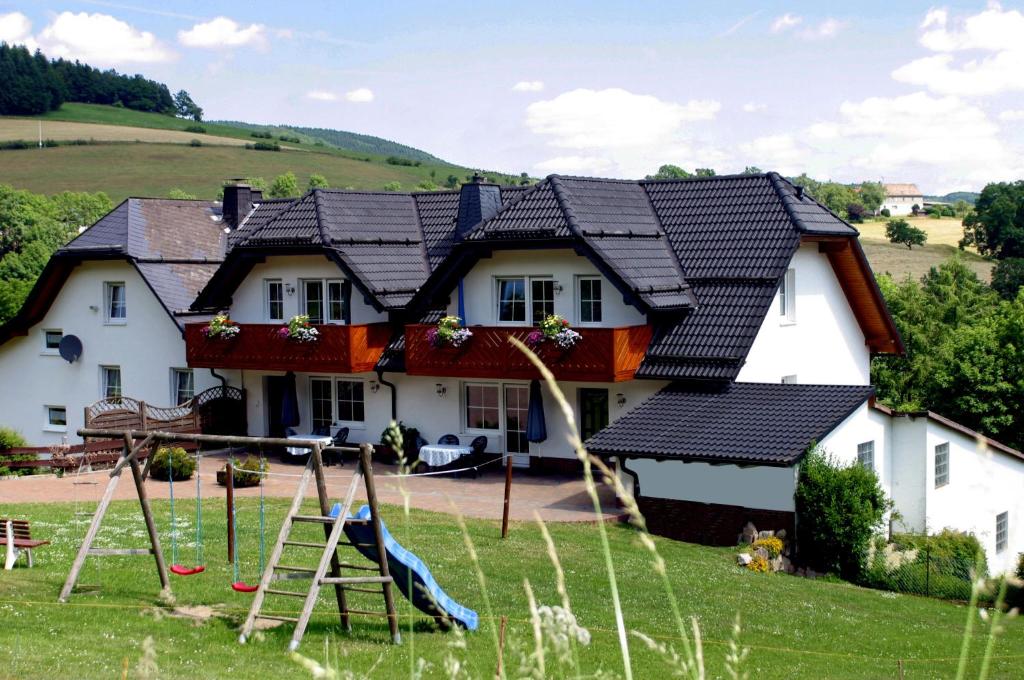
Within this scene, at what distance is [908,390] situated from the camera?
5050cm

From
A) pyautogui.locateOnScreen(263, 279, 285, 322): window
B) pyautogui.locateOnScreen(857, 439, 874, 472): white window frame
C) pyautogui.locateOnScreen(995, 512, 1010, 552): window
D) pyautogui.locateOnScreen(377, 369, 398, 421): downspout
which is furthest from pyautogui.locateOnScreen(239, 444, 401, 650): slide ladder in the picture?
pyautogui.locateOnScreen(263, 279, 285, 322): window

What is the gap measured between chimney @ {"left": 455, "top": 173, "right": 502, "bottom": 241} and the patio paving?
675cm

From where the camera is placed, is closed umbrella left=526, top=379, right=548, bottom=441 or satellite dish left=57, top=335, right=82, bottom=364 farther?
satellite dish left=57, top=335, right=82, bottom=364

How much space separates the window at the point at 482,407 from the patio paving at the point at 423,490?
117 centimetres

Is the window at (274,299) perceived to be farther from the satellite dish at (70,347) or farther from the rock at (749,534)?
the rock at (749,534)

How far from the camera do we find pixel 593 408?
28844 mm

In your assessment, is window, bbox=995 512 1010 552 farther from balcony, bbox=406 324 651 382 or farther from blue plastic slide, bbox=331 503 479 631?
blue plastic slide, bbox=331 503 479 631

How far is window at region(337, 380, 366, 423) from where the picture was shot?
3203 cm

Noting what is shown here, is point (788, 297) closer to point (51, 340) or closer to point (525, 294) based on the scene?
point (525, 294)

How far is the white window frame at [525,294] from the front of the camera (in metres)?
29.0

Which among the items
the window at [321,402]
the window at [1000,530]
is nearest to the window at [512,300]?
the window at [321,402]

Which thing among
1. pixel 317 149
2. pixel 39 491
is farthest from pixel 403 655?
pixel 317 149

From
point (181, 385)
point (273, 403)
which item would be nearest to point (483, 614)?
point (273, 403)

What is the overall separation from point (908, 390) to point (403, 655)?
41.2 m
